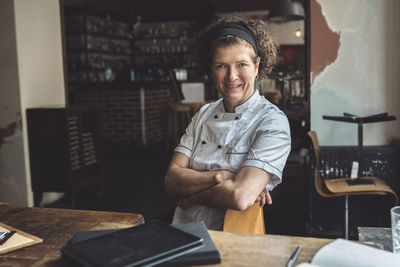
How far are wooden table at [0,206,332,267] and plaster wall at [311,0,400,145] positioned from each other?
100 inches

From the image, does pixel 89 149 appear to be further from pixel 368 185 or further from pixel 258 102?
pixel 258 102

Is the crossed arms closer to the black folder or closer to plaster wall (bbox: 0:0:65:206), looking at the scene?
the black folder

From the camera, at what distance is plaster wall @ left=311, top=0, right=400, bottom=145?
3.33 metres

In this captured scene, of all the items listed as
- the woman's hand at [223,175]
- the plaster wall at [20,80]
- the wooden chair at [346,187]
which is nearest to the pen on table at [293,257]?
the woman's hand at [223,175]

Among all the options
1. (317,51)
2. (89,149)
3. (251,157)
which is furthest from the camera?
(89,149)

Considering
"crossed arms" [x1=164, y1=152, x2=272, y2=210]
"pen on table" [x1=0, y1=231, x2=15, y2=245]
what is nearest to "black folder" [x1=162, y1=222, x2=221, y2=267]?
"pen on table" [x1=0, y1=231, x2=15, y2=245]

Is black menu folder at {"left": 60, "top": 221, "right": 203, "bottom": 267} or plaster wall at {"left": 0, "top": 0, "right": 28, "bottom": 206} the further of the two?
plaster wall at {"left": 0, "top": 0, "right": 28, "bottom": 206}

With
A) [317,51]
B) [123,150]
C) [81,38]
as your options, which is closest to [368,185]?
[317,51]

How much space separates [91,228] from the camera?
1018 mm

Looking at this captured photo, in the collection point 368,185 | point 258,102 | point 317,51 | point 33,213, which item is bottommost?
point 368,185

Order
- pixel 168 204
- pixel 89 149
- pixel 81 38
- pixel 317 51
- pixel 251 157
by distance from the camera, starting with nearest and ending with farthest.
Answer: pixel 251 157 → pixel 317 51 → pixel 168 204 → pixel 89 149 → pixel 81 38

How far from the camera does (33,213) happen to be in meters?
1.39

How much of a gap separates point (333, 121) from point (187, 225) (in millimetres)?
2832

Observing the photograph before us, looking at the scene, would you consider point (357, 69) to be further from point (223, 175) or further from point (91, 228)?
point (91, 228)
